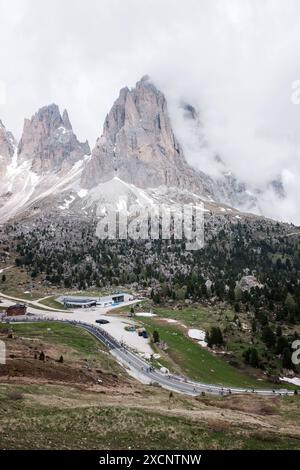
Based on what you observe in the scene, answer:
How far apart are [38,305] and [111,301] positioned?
30799mm

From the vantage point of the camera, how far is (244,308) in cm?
16362

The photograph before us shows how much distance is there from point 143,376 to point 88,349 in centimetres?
1694

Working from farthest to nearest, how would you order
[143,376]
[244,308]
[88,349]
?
[244,308], [88,349], [143,376]

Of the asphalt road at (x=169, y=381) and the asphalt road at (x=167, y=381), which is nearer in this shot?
the asphalt road at (x=167, y=381)

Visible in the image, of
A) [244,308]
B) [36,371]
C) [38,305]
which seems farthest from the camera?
[38,305]

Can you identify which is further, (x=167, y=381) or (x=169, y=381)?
(x=169, y=381)

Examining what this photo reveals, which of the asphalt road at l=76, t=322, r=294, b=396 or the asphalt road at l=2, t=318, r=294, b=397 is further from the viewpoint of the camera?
the asphalt road at l=76, t=322, r=294, b=396
